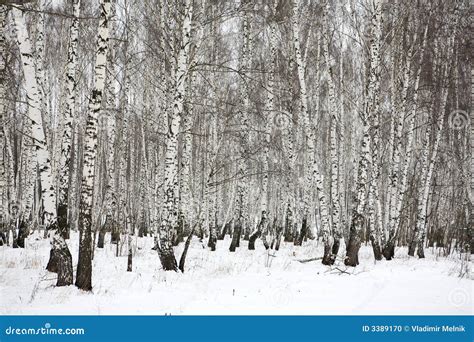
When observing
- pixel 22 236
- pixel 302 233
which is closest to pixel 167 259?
pixel 22 236

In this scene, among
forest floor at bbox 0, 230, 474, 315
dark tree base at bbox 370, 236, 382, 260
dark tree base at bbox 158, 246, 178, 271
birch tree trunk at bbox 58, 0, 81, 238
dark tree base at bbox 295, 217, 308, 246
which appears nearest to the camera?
forest floor at bbox 0, 230, 474, 315

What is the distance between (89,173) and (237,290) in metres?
3.15

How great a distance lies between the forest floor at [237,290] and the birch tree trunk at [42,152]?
0.45 m

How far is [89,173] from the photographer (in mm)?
6699

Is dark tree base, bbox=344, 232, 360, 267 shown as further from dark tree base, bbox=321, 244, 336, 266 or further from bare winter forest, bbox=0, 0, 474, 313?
dark tree base, bbox=321, 244, 336, 266

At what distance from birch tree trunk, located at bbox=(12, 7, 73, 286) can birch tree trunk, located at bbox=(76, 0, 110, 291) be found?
1.11 ft

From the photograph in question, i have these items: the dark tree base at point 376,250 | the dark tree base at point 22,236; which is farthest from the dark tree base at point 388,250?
the dark tree base at point 22,236

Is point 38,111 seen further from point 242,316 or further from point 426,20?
point 426,20

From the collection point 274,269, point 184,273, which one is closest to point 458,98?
point 274,269

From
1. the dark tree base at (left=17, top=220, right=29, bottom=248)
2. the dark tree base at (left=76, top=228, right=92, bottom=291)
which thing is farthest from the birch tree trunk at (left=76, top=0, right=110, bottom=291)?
the dark tree base at (left=17, top=220, right=29, bottom=248)

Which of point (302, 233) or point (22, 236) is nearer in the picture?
point (22, 236)

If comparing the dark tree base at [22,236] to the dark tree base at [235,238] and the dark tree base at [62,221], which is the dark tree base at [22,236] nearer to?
the dark tree base at [235,238]

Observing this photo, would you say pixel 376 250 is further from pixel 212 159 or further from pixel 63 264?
pixel 63 264

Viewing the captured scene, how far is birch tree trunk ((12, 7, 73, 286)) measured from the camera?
6797mm
